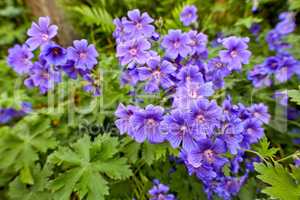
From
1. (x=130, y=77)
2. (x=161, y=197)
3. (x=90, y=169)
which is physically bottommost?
(x=161, y=197)

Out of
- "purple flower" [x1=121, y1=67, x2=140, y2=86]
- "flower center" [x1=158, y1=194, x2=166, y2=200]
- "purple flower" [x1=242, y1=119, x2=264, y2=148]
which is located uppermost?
"purple flower" [x1=121, y1=67, x2=140, y2=86]

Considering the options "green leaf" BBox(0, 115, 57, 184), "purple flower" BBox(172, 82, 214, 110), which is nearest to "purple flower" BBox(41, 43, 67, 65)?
"green leaf" BBox(0, 115, 57, 184)

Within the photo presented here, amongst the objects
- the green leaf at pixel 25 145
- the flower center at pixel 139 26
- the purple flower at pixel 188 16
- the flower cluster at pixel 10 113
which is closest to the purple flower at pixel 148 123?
the flower center at pixel 139 26

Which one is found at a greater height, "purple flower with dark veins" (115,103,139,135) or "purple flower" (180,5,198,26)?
"purple flower" (180,5,198,26)

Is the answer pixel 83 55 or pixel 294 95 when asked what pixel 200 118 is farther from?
pixel 83 55

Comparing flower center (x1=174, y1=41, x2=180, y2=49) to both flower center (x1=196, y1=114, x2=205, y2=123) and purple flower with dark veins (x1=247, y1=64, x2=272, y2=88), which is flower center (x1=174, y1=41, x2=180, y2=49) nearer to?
flower center (x1=196, y1=114, x2=205, y2=123)

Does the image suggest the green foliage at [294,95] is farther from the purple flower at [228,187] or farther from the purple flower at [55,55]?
the purple flower at [55,55]

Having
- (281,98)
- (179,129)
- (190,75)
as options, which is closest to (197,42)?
(190,75)
